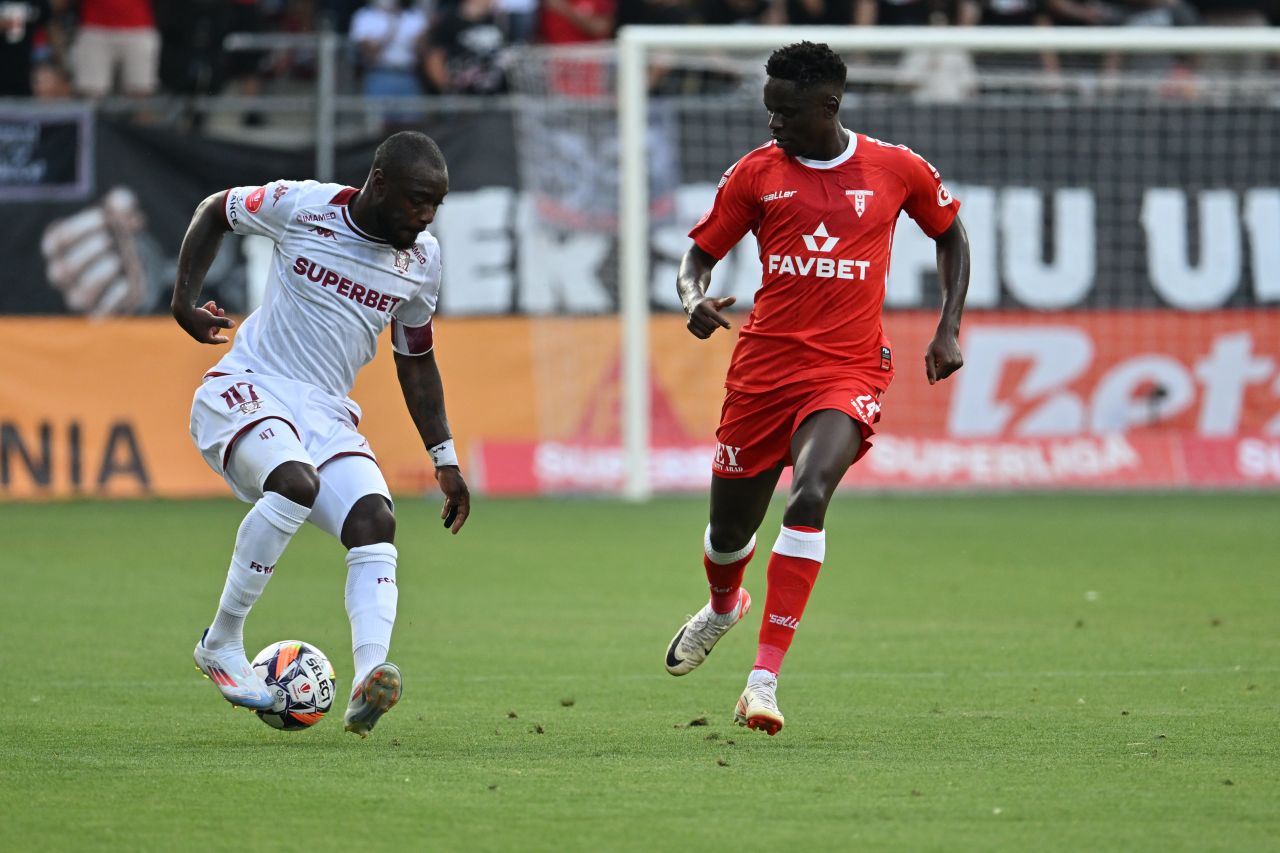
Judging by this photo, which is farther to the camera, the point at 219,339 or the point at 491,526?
the point at 491,526

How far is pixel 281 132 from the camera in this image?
19688 millimetres

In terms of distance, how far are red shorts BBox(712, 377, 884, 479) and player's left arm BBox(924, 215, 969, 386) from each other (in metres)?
0.25

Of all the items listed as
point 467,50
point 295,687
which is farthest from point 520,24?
point 295,687

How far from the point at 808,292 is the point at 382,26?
44.2ft

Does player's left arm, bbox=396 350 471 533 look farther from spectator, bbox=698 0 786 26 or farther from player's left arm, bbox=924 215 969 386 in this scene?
spectator, bbox=698 0 786 26

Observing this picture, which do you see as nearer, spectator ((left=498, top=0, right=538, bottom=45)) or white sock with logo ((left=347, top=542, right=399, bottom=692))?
white sock with logo ((left=347, top=542, right=399, bottom=692))

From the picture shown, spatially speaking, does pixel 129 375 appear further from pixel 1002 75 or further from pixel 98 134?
pixel 1002 75

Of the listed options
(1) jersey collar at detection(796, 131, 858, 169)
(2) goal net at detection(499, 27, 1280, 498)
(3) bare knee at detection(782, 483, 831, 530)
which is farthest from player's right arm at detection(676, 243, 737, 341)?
(2) goal net at detection(499, 27, 1280, 498)

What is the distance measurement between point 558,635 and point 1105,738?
12.9 ft

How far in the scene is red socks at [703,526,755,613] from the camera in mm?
8680

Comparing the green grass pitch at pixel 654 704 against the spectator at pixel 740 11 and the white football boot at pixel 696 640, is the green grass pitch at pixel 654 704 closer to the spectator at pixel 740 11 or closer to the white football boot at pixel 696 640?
the white football boot at pixel 696 640

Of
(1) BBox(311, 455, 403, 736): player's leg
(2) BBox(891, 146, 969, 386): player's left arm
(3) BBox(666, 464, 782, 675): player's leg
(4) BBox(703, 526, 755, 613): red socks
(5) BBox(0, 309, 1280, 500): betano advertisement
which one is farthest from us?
(5) BBox(0, 309, 1280, 500): betano advertisement

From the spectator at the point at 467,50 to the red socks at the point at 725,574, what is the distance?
12452 millimetres

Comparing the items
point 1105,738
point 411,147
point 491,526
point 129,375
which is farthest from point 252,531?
point 129,375
